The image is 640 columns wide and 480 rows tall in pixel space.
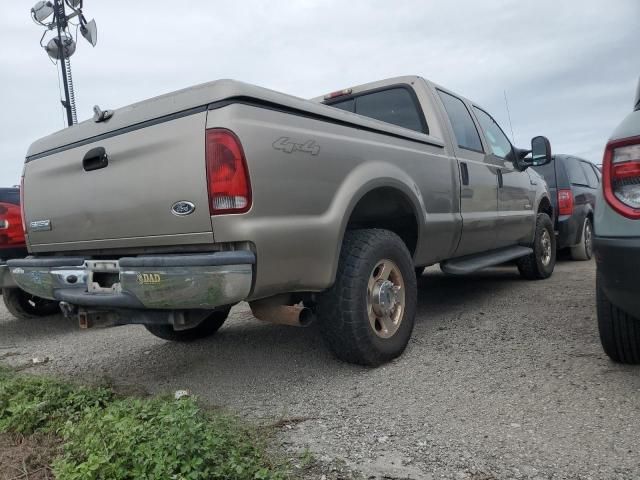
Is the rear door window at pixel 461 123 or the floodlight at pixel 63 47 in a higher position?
the floodlight at pixel 63 47

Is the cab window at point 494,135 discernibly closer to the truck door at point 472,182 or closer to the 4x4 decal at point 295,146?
the truck door at point 472,182

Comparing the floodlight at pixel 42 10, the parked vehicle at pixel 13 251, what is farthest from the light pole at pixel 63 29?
the parked vehicle at pixel 13 251

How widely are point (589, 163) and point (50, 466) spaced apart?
28.6 ft

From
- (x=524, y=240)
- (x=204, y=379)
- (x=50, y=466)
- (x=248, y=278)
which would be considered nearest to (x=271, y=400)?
(x=204, y=379)

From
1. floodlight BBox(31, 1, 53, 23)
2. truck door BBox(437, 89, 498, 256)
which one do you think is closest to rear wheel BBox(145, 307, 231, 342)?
truck door BBox(437, 89, 498, 256)

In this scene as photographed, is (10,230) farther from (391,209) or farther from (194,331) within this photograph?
(391,209)

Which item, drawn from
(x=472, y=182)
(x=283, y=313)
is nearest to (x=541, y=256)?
(x=472, y=182)

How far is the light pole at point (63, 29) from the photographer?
934 centimetres

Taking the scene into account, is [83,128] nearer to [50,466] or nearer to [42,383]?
[42,383]

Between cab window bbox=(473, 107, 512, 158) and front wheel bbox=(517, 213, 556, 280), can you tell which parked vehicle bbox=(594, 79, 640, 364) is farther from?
front wheel bbox=(517, 213, 556, 280)

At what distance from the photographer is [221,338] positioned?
4137 mm

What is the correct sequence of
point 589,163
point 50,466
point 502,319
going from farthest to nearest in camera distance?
point 589,163 < point 502,319 < point 50,466

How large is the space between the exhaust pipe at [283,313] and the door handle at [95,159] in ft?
3.49

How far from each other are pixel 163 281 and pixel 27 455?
872 millimetres
